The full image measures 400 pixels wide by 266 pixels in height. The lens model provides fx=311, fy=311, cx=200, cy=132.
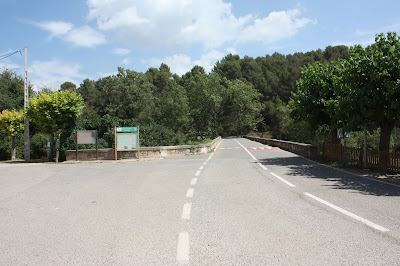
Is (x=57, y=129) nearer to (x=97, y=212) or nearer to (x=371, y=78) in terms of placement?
(x=97, y=212)

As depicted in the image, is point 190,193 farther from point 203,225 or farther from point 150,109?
point 150,109

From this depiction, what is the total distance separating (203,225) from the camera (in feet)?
17.3

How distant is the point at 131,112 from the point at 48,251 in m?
59.9

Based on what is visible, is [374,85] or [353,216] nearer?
[353,216]

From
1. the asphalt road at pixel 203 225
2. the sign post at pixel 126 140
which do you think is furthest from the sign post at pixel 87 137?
the asphalt road at pixel 203 225

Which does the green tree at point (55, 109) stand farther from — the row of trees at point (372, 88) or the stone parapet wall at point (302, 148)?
the row of trees at point (372, 88)

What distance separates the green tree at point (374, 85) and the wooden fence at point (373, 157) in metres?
0.87

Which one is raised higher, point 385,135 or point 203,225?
point 385,135

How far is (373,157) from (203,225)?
12.0 metres

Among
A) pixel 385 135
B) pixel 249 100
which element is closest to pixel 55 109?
pixel 385 135

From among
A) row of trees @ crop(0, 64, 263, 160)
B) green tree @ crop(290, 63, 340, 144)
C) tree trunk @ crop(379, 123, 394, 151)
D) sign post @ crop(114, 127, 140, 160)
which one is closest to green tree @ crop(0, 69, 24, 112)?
row of trees @ crop(0, 64, 263, 160)

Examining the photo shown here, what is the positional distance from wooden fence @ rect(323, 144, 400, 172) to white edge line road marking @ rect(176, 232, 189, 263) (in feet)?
37.7

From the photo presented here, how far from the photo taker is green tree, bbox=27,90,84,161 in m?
21.4

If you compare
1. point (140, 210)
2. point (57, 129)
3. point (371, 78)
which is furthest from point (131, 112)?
point (140, 210)
